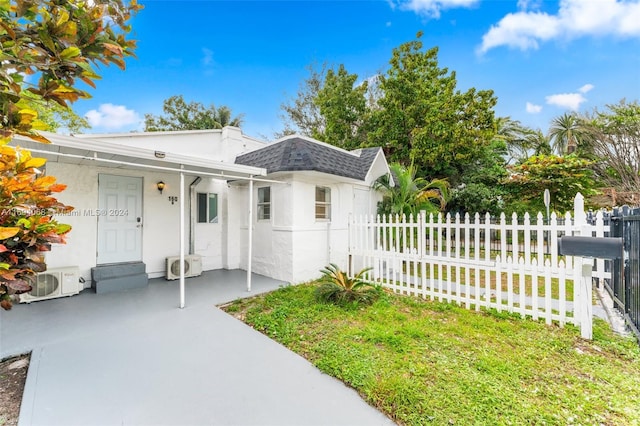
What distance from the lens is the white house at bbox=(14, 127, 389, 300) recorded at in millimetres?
6109

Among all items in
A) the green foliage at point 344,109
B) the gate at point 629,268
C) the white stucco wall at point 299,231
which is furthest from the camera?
the green foliage at point 344,109

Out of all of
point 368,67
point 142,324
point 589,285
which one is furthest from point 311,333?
point 368,67

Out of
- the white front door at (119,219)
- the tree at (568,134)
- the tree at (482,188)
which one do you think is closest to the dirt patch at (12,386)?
the white front door at (119,219)

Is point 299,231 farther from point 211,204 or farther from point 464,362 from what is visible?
point 464,362

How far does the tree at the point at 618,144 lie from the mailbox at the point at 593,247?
2110 centimetres

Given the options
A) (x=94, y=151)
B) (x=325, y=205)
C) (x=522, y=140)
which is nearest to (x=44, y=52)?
(x=94, y=151)

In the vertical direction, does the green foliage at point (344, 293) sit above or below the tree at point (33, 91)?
below

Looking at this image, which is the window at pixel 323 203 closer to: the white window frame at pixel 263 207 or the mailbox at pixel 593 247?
the white window frame at pixel 263 207

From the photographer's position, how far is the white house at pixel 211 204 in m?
6.11

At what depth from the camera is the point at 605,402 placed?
101 inches

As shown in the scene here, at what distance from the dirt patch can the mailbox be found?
526cm

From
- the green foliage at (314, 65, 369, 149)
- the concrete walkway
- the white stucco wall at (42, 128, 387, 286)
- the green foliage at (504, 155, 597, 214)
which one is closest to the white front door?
the white stucco wall at (42, 128, 387, 286)

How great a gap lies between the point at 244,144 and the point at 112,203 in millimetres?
4188

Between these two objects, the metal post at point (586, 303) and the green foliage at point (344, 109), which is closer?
the metal post at point (586, 303)
